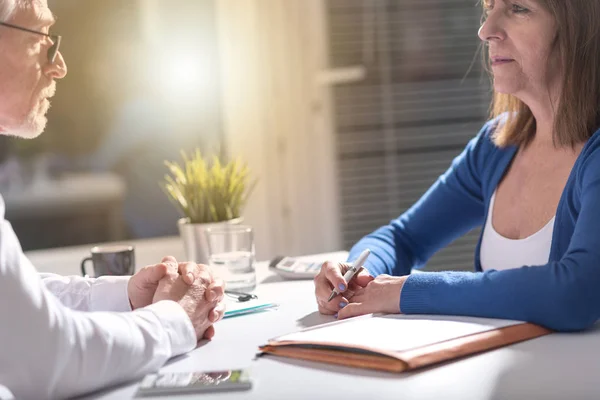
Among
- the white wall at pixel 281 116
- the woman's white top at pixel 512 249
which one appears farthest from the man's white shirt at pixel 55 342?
the white wall at pixel 281 116

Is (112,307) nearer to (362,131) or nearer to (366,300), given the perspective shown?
(366,300)

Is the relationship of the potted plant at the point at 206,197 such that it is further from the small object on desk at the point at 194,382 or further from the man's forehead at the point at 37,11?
Answer: the small object on desk at the point at 194,382

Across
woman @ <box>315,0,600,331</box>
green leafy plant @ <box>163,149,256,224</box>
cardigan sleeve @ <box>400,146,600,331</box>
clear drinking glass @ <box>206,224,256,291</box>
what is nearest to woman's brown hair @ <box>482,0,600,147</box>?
woman @ <box>315,0,600,331</box>

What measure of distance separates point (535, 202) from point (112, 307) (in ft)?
3.00

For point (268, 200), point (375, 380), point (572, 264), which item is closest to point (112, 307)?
point (375, 380)

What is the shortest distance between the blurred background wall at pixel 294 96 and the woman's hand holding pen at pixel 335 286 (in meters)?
1.60

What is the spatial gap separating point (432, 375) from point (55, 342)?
1.63 ft

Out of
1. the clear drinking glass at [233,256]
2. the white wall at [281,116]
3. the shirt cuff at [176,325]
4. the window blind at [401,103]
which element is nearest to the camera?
the shirt cuff at [176,325]

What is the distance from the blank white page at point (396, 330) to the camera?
4.09ft

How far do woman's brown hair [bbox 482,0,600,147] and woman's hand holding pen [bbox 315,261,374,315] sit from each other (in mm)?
557

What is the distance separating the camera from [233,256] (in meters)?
1.87

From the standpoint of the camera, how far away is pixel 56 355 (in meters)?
1.10

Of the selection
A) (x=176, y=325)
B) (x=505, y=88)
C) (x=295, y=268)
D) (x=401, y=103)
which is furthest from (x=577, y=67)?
(x=401, y=103)

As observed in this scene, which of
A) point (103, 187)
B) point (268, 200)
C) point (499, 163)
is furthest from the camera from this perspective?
point (103, 187)
